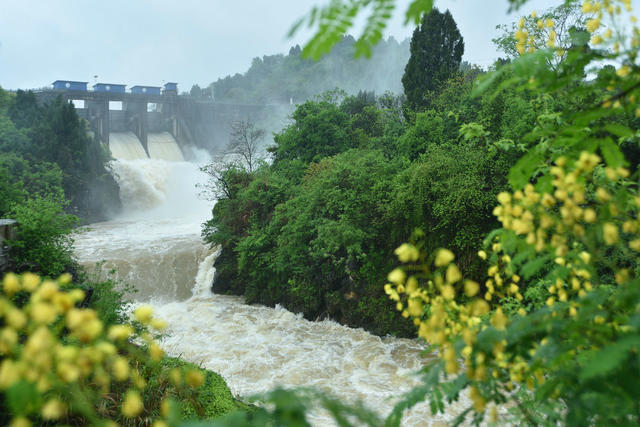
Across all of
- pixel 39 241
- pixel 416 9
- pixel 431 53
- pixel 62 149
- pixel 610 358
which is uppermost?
pixel 431 53

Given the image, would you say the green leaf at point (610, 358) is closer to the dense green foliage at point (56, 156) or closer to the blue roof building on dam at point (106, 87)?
the dense green foliage at point (56, 156)

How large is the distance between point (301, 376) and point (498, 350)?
9000 millimetres

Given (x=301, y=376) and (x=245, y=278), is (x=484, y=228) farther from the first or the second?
(x=245, y=278)

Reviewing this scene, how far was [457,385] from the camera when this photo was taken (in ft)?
4.99

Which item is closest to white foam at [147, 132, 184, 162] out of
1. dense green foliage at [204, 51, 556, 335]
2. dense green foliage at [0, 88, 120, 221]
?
dense green foliage at [0, 88, 120, 221]

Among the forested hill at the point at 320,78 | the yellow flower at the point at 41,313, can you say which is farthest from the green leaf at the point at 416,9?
the forested hill at the point at 320,78

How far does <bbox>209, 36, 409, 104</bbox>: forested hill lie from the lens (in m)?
73.8

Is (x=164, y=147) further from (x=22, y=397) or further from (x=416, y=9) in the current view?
(x=22, y=397)

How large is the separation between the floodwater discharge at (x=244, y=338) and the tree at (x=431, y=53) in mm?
11813

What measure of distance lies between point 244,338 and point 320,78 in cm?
6832

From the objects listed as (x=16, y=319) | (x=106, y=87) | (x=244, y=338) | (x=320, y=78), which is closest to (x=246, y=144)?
(x=244, y=338)

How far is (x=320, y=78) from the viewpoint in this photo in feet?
246

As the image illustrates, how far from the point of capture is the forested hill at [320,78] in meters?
73.8

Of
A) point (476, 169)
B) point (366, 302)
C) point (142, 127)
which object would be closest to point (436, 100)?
point (476, 169)
